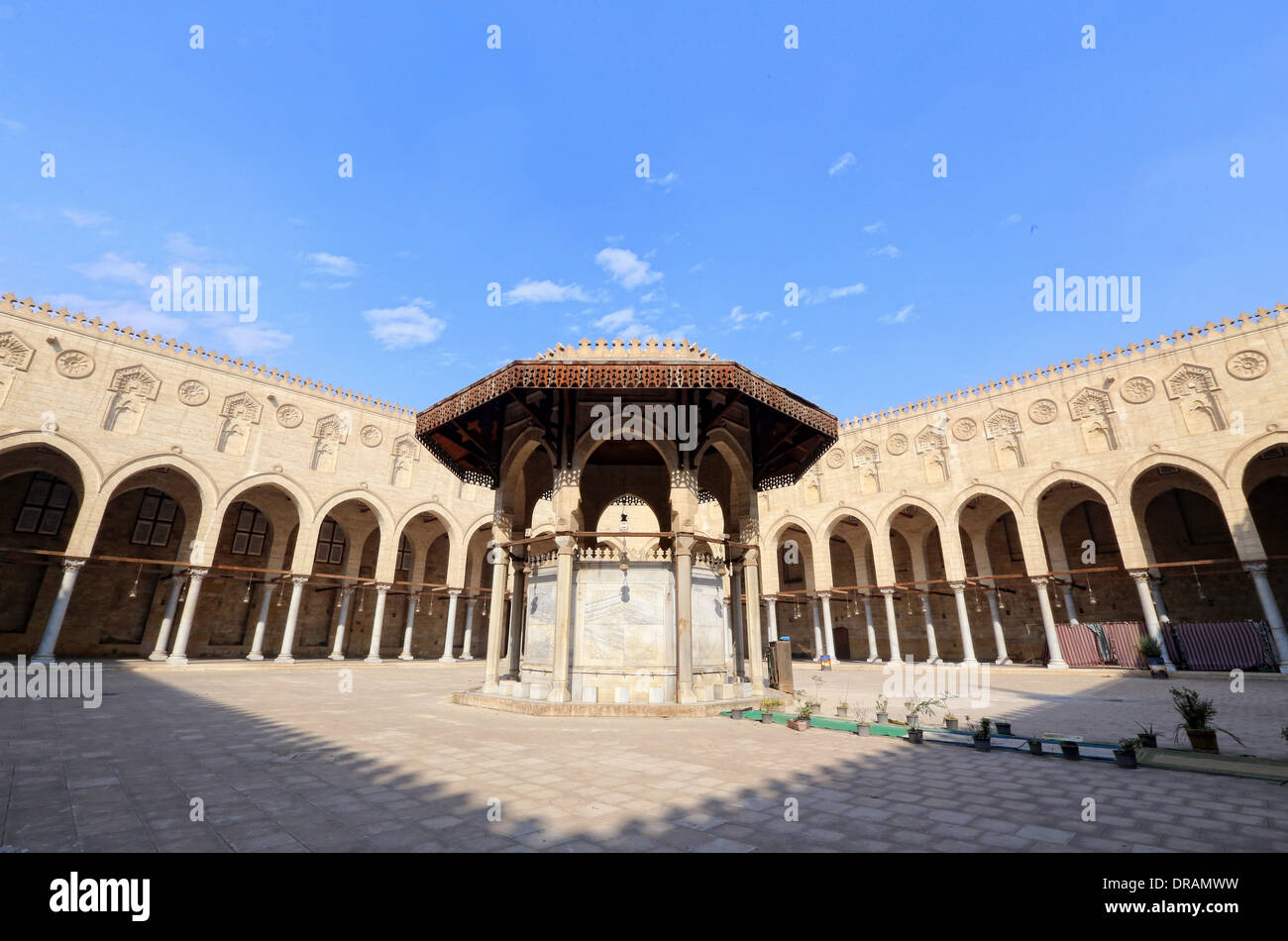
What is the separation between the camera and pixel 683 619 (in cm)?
1088

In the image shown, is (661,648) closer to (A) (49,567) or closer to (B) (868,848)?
(B) (868,848)

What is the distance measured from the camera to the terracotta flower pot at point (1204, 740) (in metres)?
6.85

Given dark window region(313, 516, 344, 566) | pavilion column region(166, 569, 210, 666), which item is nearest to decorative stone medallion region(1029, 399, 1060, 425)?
dark window region(313, 516, 344, 566)

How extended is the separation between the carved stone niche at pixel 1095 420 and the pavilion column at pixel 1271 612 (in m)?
5.83

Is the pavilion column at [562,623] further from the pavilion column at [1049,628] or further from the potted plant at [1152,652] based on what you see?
the potted plant at [1152,652]

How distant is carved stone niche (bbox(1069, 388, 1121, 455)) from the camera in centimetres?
2236

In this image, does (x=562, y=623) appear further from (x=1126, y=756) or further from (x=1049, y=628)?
(x=1049, y=628)

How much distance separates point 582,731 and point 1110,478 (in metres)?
24.2

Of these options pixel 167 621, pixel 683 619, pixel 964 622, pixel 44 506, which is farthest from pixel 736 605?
pixel 44 506

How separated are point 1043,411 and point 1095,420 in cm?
183

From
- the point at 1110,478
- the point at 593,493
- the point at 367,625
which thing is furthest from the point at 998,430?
the point at 367,625

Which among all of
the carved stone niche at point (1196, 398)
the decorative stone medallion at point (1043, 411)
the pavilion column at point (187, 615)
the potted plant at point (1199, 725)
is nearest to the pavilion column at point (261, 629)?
the pavilion column at point (187, 615)

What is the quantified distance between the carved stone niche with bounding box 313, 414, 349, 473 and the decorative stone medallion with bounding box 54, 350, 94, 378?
7.62 meters

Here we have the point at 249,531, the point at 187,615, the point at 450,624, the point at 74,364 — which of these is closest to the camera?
the point at 74,364
